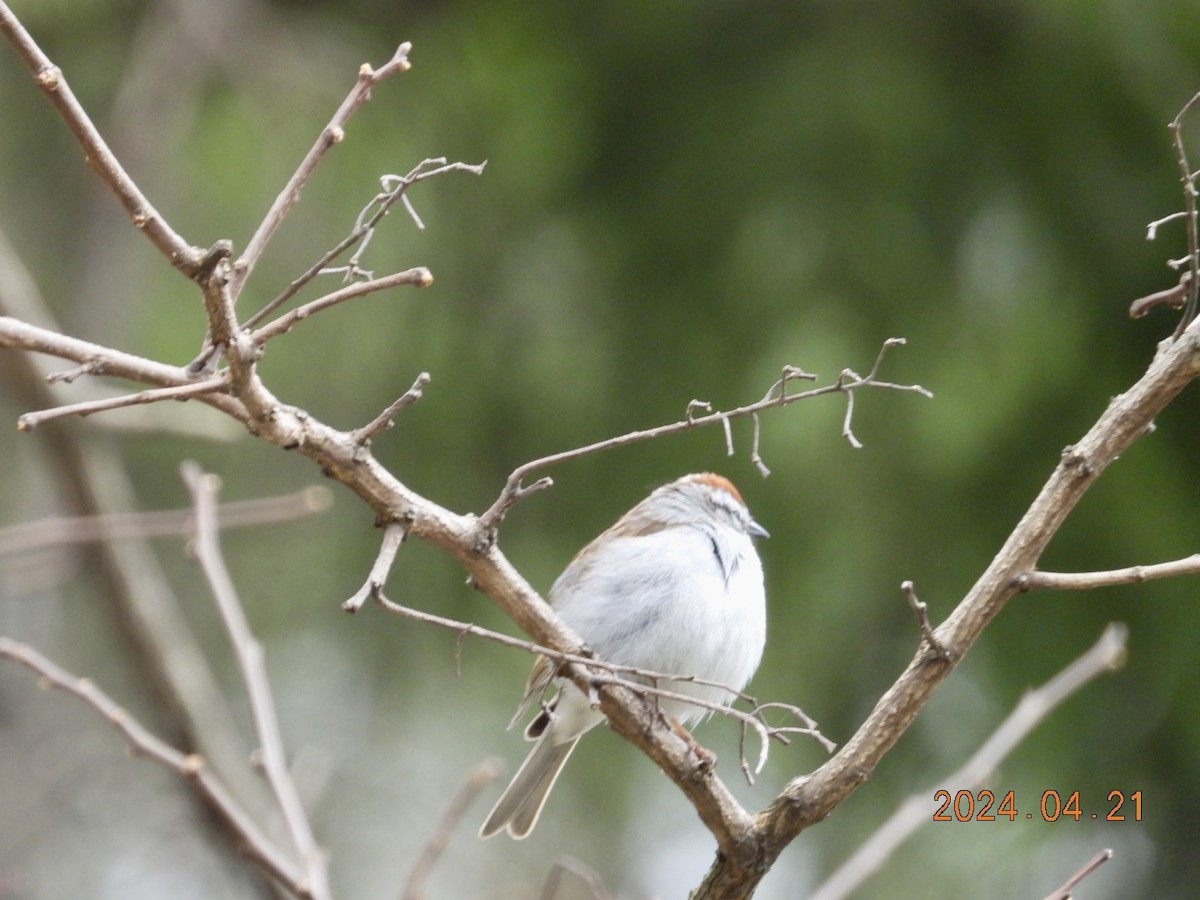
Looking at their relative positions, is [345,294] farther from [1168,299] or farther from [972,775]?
[972,775]

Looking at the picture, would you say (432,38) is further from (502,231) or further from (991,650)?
(991,650)

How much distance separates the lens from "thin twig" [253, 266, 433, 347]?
1522 millimetres

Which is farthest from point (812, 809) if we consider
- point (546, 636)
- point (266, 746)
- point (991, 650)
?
point (991, 650)

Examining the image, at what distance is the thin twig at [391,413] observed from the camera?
1.67 metres

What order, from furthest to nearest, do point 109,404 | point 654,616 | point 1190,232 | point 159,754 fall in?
1. point 654,616
2. point 159,754
3. point 1190,232
4. point 109,404

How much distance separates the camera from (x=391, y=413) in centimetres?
173

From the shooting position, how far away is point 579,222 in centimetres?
470

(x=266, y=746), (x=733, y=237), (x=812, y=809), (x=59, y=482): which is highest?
(x=59, y=482)

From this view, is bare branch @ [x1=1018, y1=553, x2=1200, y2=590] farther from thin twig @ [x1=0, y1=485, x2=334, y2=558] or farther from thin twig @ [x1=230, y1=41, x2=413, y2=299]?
thin twig @ [x1=0, y1=485, x2=334, y2=558]

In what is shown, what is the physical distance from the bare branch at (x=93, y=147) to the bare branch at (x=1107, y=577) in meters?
1.30

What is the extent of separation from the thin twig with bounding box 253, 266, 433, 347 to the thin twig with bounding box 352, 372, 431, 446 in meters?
0.12

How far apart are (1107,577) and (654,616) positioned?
5.11 ft

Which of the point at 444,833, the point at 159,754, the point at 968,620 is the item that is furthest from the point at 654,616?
the point at 968,620

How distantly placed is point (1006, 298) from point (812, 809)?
8.31ft
